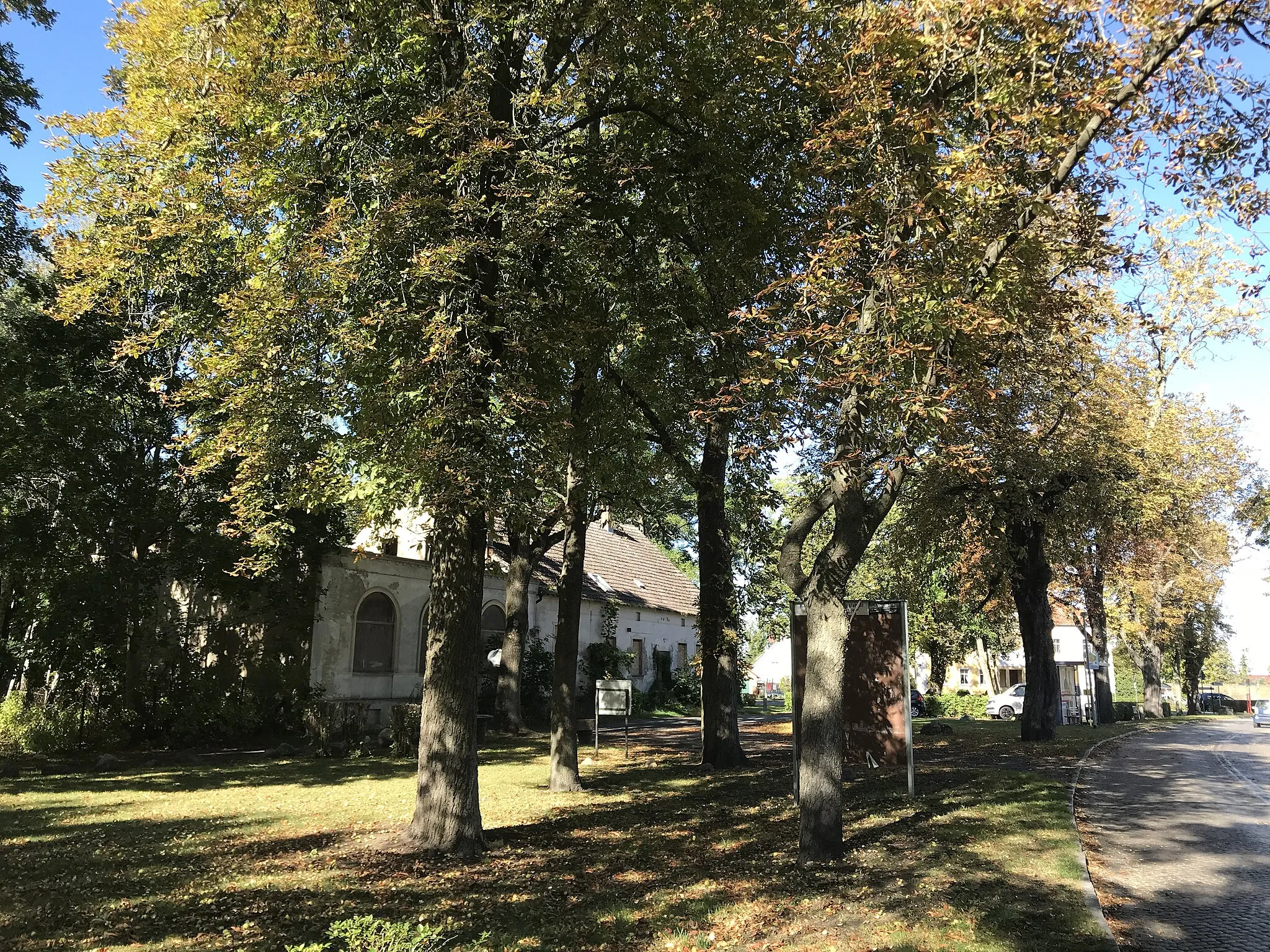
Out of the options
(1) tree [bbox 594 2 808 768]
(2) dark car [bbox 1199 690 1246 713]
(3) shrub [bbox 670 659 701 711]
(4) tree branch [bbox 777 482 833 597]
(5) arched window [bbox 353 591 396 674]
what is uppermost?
(1) tree [bbox 594 2 808 768]

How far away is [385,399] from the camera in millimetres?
8672

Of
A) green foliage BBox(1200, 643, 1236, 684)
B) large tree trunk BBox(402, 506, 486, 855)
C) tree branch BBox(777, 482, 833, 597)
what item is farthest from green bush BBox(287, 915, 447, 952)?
green foliage BBox(1200, 643, 1236, 684)

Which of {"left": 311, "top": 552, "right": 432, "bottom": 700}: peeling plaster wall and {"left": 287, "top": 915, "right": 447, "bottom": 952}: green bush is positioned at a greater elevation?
{"left": 311, "top": 552, "right": 432, "bottom": 700}: peeling plaster wall

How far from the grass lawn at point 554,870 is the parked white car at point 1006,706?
2993 centimetres

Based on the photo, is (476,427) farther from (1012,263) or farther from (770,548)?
(770,548)

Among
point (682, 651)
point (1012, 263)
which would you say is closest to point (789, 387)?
point (1012, 263)

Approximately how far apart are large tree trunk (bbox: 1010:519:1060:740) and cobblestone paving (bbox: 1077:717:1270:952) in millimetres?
2795

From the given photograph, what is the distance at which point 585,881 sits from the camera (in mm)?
7891

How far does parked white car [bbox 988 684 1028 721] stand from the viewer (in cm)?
4050

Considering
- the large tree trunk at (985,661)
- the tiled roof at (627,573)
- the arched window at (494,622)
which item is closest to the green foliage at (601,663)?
the tiled roof at (627,573)

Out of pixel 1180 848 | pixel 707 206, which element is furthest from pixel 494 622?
pixel 1180 848

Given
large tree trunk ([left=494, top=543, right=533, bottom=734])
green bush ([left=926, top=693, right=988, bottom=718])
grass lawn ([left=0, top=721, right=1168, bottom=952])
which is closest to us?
grass lawn ([left=0, top=721, right=1168, bottom=952])

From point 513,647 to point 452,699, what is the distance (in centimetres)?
1451

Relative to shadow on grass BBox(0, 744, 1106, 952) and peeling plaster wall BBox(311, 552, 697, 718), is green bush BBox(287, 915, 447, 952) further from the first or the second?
peeling plaster wall BBox(311, 552, 697, 718)
